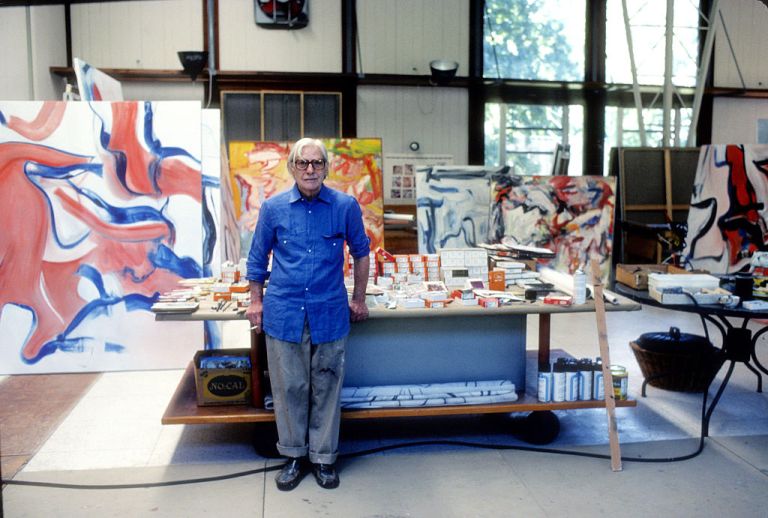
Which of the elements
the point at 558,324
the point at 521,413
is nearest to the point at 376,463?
the point at 521,413

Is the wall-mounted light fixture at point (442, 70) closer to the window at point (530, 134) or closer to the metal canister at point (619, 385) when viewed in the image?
the window at point (530, 134)

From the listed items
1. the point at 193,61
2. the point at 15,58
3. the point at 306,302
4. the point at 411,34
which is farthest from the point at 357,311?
the point at 411,34

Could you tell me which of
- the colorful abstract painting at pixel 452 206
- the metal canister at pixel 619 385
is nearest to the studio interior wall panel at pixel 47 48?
the colorful abstract painting at pixel 452 206

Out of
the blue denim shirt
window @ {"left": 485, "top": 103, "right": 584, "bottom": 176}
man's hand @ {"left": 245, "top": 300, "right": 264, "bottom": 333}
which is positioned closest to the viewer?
the blue denim shirt

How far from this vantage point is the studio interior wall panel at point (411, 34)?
428 inches

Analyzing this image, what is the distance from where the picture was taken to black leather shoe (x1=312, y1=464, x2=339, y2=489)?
3.35 metres

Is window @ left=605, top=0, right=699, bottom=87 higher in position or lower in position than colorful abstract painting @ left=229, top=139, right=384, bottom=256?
higher

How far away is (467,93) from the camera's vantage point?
11125mm

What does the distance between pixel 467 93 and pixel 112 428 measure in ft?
27.2

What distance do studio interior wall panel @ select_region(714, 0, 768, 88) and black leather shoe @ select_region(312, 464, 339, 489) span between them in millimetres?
10948

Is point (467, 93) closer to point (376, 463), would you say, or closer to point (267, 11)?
point (267, 11)

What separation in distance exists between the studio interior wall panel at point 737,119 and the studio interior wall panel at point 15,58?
10153mm

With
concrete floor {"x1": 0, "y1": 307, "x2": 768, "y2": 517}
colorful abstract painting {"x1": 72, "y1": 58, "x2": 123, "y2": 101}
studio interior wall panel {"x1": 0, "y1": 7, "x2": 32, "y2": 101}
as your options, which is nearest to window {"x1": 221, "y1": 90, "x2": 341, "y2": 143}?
studio interior wall panel {"x1": 0, "y1": 7, "x2": 32, "y2": 101}

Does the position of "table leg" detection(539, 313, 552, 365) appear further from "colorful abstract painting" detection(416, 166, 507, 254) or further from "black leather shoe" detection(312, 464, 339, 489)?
"colorful abstract painting" detection(416, 166, 507, 254)
